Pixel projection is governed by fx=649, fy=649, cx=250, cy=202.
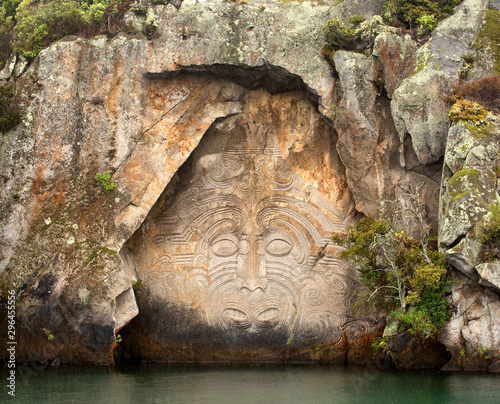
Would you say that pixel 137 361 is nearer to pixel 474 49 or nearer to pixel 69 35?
pixel 69 35

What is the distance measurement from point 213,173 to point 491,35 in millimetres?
8189

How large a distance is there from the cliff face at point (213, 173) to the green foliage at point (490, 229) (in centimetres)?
145

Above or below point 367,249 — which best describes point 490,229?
above

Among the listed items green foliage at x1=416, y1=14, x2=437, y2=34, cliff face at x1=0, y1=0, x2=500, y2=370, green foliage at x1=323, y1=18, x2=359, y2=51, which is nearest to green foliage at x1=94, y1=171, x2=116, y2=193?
cliff face at x1=0, y1=0, x2=500, y2=370

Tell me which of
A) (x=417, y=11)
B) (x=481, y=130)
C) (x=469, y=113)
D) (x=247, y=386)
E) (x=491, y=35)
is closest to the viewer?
(x=247, y=386)

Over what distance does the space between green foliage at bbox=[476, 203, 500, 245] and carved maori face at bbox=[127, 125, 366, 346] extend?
4.31 metres

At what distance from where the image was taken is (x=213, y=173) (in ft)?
58.6

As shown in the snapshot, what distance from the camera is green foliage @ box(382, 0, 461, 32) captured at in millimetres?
17125

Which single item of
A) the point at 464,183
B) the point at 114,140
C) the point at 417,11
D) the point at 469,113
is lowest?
the point at 464,183

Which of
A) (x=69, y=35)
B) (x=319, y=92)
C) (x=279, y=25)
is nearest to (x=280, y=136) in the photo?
(x=319, y=92)

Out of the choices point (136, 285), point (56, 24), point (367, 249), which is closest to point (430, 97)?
point (367, 249)

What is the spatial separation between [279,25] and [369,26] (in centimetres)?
236

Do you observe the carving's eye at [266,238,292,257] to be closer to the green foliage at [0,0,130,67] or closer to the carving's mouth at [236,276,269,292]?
the carving's mouth at [236,276,269,292]

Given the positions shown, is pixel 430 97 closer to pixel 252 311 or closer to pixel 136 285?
pixel 252 311
